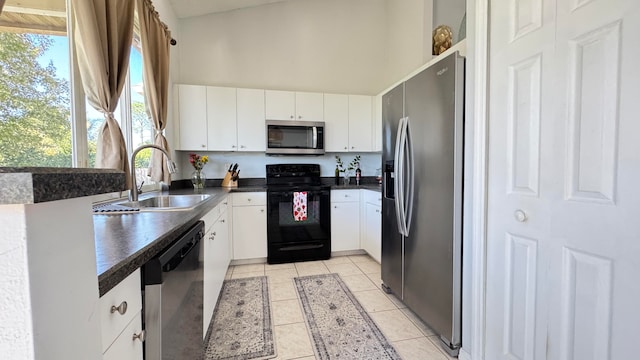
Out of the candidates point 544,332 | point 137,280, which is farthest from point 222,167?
point 544,332

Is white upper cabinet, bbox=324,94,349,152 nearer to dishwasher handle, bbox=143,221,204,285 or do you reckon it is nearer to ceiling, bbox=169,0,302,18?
ceiling, bbox=169,0,302,18

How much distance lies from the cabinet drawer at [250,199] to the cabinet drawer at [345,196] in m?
0.83

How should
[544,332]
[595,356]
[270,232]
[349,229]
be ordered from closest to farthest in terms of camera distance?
1. [595,356]
2. [544,332]
3. [270,232]
4. [349,229]

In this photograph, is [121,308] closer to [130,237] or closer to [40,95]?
[130,237]

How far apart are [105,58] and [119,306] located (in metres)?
1.34

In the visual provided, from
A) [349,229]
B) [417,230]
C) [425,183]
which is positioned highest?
[425,183]

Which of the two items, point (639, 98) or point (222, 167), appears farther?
point (222, 167)

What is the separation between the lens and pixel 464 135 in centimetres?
154

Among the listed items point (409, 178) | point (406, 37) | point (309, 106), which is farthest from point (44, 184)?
point (406, 37)

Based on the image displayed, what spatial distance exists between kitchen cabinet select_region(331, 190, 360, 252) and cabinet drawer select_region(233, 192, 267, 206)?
84cm

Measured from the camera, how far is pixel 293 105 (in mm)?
3387

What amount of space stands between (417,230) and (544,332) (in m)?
0.85

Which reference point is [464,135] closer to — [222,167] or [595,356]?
[595,356]

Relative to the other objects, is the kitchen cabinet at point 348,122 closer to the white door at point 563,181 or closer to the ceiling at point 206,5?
the ceiling at point 206,5
